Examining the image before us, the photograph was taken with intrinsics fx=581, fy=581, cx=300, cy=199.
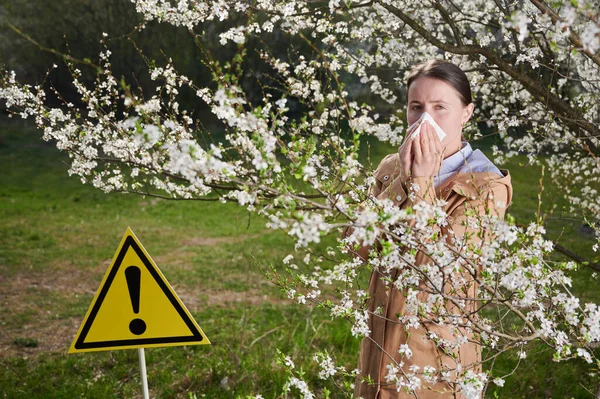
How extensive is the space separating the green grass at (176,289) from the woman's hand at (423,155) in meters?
1.39

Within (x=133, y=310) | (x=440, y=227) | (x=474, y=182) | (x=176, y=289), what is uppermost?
(x=176, y=289)

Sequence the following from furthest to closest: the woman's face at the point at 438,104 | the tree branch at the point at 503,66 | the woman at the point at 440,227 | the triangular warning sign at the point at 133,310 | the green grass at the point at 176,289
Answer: the green grass at the point at 176,289
the tree branch at the point at 503,66
the triangular warning sign at the point at 133,310
the woman's face at the point at 438,104
the woman at the point at 440,227

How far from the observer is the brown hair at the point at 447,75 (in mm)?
2488

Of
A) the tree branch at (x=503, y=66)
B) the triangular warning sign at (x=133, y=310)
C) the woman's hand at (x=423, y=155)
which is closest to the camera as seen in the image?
the woman's hand at (x=423, y=155)

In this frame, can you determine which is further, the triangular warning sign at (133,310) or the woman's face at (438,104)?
the triangular warning sign at (133,310)

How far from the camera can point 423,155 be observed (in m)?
2.17

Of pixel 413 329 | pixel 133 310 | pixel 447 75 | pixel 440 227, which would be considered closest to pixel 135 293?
pixel 133 310

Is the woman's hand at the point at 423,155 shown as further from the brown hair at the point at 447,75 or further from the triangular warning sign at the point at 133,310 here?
the triangular warning sign at the point at 133,310

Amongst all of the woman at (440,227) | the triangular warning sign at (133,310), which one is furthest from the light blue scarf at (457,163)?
the triangular warning sign at (133,310)

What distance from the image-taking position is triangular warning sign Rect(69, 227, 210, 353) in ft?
9.73

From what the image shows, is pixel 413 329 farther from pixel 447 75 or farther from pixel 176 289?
pixel 176 289

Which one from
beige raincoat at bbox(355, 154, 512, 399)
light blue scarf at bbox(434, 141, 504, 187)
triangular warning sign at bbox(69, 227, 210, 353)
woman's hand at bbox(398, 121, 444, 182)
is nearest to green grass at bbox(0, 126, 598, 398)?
triangular warning sign at bbox(69, 227, 210, 353)

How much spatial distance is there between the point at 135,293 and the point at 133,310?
0.09 m

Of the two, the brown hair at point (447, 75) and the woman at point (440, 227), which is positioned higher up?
the brown hair at point (447, 75)
